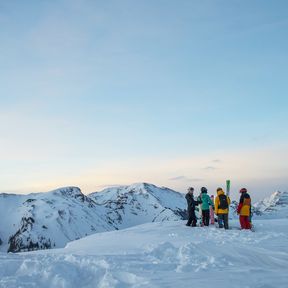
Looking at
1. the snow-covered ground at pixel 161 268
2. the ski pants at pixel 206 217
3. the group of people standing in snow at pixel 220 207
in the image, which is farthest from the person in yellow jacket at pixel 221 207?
the snow-covered ground at pixel 161 268

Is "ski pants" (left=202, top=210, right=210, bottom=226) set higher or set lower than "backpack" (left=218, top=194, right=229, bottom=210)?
lower

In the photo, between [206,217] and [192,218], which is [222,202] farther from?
[192,218]

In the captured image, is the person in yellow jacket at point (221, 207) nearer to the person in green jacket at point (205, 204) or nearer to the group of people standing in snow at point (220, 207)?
the group of people standing in snow at point (220, 207)

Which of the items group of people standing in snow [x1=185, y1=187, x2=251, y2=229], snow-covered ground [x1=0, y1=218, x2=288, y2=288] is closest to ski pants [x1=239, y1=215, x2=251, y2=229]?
group of people standing in snow [x1=185, y1=187, x2=251, y2=229]

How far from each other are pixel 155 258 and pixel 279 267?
11.5 feet

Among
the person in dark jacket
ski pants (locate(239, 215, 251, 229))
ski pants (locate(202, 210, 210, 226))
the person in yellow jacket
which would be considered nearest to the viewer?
ski pants (locate(239, 215, 251, 229))

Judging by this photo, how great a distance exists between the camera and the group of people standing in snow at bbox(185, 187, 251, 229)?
21016mm

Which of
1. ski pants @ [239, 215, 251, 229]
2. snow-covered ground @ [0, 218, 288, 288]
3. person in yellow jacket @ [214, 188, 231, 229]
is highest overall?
person in yellow jacket @ [214, 188, 231, 229]

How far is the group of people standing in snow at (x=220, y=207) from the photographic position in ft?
68.9

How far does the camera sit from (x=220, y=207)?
21.6 metres

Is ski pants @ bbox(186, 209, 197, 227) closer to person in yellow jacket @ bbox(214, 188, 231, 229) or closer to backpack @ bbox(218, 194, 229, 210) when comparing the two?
person in yellow jacket @ bbox(214, 188, 231, 229)

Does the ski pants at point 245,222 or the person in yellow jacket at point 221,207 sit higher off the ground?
the person in yellow jacket at point 221,207

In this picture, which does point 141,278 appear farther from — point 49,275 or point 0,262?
point 0,262

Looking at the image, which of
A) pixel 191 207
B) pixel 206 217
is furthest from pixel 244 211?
pixel 191 207
